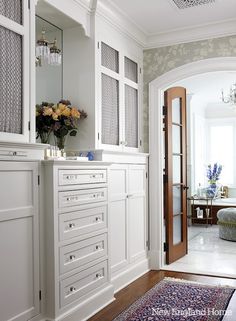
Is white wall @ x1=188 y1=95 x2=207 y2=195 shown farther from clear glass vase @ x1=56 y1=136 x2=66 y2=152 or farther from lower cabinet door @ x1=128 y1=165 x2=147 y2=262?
clear glass vase @ x1=56 y1=136 x2=66 y2=152

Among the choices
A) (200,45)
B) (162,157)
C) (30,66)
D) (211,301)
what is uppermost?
(200,45)

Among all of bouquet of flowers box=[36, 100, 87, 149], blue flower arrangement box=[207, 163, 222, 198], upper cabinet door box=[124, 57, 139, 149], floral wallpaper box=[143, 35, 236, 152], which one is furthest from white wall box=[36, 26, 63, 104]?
blue flower arrangement box=[207, 163, 222, 198]

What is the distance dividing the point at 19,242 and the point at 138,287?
1802mm

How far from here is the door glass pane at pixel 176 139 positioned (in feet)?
17.0

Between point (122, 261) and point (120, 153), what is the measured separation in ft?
3.83

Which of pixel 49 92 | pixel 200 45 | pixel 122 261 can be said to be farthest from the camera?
pixel 200 45

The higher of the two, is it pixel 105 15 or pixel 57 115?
pixel 105 15

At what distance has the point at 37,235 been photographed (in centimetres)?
276

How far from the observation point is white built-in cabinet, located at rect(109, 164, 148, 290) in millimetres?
3883

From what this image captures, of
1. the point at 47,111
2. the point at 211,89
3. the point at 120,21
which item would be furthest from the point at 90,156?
the point at 211,89

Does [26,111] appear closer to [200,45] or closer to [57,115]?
[57,115]

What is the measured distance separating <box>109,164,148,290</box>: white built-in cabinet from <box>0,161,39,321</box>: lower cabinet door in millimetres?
1217

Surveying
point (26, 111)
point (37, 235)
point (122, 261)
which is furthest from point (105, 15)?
point (122, 261)

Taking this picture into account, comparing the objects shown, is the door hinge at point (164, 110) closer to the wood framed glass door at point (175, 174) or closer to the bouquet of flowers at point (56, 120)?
the wood framed glass door at point (175, 174)
